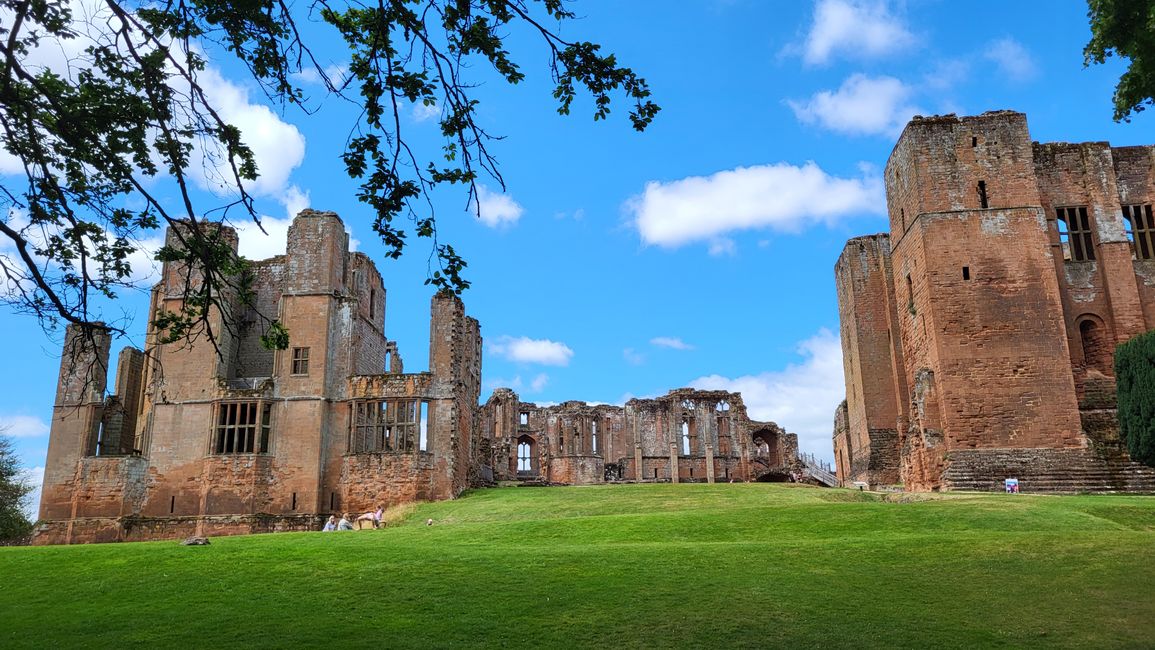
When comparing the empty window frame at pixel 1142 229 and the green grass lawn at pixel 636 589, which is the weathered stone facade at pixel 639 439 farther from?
the green grass lawn at pixel 636 589

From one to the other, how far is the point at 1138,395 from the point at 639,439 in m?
37.4

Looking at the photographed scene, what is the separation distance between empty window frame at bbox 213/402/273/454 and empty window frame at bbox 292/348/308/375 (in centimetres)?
166

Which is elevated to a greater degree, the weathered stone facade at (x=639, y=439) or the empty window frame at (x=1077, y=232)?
the empty window frame at (x=1077, y=232)

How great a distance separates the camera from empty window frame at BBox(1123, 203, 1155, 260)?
98.7 feet

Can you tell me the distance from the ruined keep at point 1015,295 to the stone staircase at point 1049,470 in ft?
0.14

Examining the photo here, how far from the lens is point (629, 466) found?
57.7 m

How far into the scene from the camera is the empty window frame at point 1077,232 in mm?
29875

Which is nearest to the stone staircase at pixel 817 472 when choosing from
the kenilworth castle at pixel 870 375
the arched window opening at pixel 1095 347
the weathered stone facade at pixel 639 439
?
the weathered stone facade at pixel 639 439

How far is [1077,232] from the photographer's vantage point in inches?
1184

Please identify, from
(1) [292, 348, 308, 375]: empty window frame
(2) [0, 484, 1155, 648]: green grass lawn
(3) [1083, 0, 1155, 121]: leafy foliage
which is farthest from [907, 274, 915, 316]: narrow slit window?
(1) [292, 348, 308, 375]: empty window frame

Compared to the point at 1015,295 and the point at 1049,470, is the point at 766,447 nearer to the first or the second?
the point at 1015,295

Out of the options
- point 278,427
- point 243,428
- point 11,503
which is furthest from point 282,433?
point 11,503

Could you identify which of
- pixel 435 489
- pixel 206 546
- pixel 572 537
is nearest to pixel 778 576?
pixel 572 537

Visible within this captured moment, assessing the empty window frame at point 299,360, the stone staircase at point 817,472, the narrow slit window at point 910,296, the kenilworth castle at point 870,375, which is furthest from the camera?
the stone staircase at point 817,472
